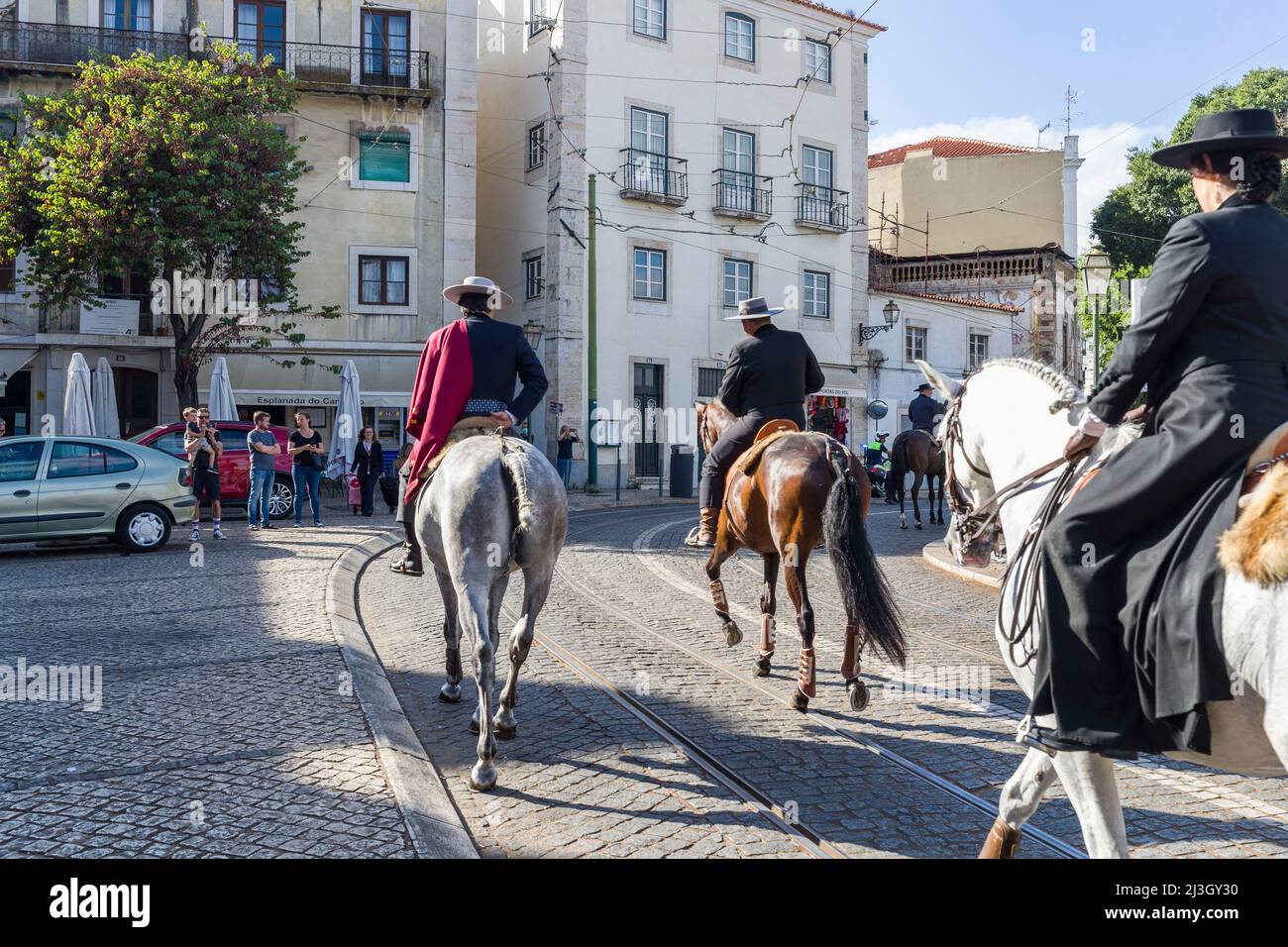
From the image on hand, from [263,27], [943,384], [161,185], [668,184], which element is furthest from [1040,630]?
[263,27]

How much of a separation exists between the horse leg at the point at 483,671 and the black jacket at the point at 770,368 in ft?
10.6

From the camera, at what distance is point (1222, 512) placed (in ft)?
9.86

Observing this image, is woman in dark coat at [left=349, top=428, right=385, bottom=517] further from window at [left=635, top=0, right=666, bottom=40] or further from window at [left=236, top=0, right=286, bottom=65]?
window at [left=635, top=0, right=666, bottom=40]

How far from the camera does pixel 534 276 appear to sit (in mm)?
33500

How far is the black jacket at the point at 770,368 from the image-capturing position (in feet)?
26.5

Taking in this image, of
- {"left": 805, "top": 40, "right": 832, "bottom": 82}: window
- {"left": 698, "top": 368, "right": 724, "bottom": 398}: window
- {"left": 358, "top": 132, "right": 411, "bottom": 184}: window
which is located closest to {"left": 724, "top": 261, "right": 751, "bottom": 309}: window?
{"left": 698, "top": 368, "right": 724, "bottom": 398}: window

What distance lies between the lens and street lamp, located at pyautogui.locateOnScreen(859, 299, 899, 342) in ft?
119

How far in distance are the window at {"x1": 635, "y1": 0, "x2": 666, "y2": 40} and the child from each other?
21.3 m

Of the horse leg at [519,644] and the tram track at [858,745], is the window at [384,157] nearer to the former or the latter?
the tram track at [858,745]

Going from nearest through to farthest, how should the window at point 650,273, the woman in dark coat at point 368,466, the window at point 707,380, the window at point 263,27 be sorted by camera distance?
1. the woman in dark coat at point 368,466
2. the window at point 263,27
3. the window at point 650,273
4. the window at point 707,380

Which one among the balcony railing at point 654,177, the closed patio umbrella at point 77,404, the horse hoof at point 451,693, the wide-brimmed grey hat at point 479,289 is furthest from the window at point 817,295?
the horse hoof at point 451,693

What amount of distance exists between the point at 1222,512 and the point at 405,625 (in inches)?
295
